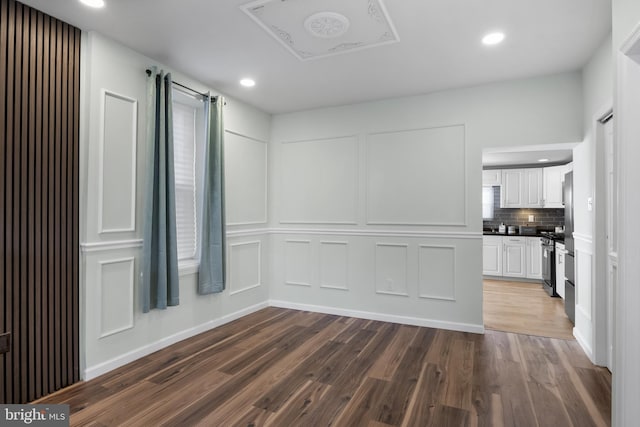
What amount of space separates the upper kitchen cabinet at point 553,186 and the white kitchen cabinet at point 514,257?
0.94m

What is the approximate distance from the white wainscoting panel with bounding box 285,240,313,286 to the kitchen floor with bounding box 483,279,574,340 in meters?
2.22

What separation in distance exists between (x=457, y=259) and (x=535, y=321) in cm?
135

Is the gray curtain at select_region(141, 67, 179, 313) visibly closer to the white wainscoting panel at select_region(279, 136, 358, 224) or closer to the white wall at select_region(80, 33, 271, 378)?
the white wall at select_region(80, 33, 271, 378)

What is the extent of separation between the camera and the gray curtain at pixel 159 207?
2930 millimetres

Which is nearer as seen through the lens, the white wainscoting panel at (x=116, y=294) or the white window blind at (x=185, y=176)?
the white wainscoting panel at (x=116, y=294)

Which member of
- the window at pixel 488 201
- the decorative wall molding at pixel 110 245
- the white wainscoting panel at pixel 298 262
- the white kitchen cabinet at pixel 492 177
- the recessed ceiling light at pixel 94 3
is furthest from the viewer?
the window at pixel 488 201

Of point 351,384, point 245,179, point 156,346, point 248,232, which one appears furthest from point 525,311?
point 156,346

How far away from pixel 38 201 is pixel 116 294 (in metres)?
0.90

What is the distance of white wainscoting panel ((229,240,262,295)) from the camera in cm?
410

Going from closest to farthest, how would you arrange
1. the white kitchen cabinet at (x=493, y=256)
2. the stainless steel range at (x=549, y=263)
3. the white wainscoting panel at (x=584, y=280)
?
the white wainscoting panel at (x=584, y=280)
the stainless steel range at (x=549, y=263)
the white kitchen cabinet at (x=493, y=256)

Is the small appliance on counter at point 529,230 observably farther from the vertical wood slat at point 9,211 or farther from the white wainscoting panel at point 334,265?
the vertical wood slat at point 9,211

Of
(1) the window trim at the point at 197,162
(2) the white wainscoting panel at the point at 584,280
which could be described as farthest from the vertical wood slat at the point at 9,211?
(2) the white wainscoting panel at the point at 584,280

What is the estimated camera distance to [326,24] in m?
2.54

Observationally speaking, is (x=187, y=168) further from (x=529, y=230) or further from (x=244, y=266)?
(x=529, y=230)
